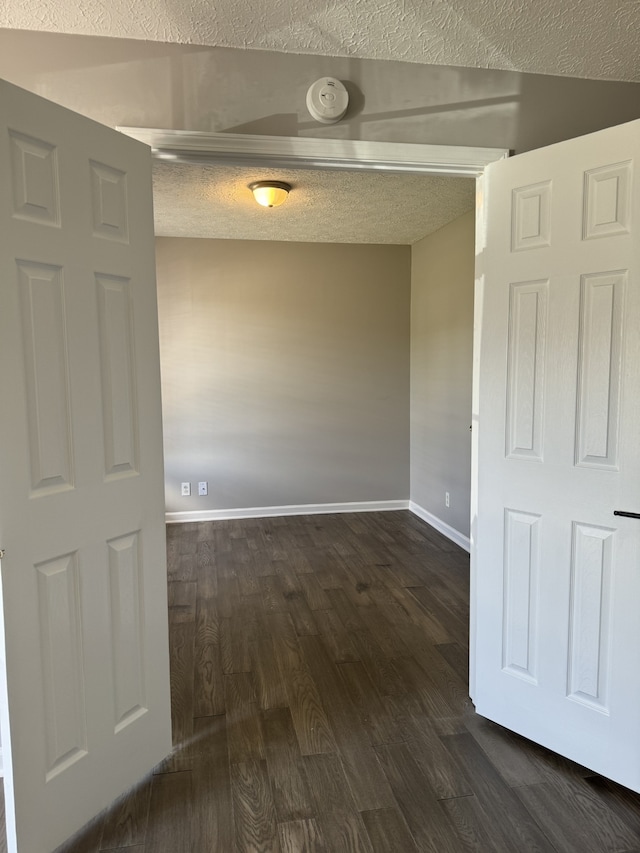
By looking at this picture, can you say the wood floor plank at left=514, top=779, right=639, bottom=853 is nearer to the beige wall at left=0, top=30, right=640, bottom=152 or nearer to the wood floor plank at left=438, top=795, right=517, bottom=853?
the wood floor plank at left=438, top=795, right=517, bottom=853

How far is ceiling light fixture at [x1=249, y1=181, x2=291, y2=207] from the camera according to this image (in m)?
3.40

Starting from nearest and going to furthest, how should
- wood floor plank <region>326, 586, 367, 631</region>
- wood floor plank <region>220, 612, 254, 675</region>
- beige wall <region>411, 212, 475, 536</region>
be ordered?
wood floor plank <region>220, 612, 254, 675</region>
wood floor plank <region>326, 586, 367, 631</region>
beige wall <region>411, 212, 475, 536</region>

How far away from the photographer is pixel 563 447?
6.25ft

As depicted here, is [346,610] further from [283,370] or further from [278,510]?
[283,370]

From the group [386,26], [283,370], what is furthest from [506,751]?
[283,370]

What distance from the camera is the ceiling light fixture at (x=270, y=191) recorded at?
11.1 ft

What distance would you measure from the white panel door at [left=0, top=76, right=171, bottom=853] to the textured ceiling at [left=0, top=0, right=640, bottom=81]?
437 millimetres

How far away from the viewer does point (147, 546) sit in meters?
1.83

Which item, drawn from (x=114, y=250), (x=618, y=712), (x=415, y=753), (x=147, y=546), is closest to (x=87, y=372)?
(x=114, y=250)

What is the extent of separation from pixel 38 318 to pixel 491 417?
1.58 metres

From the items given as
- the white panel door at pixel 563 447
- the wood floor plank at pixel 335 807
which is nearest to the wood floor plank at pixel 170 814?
the wood floor plank at pixel 335 807

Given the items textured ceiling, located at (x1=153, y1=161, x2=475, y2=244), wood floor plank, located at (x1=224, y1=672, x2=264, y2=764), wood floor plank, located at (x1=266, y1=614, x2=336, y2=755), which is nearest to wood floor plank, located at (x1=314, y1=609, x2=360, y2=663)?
wood floor plank, located at (x1=266, y1=614, x2=336, y2=755)

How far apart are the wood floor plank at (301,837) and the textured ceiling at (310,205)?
9.30 ft

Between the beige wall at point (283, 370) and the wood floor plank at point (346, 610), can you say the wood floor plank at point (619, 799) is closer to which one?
the wood floor plank at point (346, 610)
